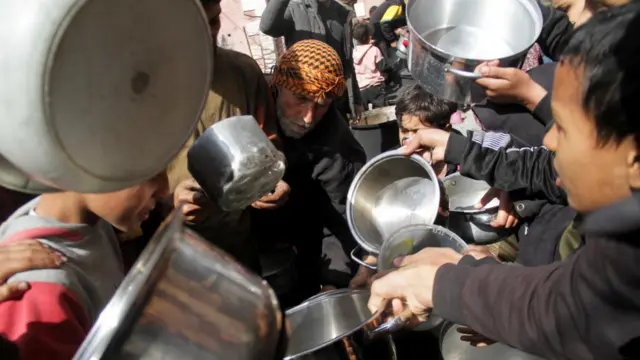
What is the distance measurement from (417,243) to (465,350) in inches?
12.3

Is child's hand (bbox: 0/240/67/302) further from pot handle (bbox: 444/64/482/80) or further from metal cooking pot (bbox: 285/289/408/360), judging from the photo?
pot handle (bbox: 444/64/482/80)

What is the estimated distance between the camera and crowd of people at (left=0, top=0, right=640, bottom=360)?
0.75m

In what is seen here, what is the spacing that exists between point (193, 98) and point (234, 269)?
0.33 metres

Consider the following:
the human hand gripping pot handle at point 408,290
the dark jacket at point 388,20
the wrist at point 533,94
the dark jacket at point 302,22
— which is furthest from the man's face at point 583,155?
the dark jacket at point 388,20

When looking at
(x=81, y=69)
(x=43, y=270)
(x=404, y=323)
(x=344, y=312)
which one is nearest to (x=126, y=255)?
(x=43, y=270)

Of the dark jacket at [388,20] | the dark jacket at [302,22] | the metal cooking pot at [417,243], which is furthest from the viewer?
the dark jacket at [388,20]

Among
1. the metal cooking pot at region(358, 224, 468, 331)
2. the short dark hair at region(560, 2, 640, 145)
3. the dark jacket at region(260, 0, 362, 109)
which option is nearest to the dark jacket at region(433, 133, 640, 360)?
the short dark hair at region(560, 2, 640, 145)

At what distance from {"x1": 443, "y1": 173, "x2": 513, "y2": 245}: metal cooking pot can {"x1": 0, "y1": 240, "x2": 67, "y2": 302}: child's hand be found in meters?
1.29

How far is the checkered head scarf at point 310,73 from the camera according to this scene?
175cm

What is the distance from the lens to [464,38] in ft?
5.67

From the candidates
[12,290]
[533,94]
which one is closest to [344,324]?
[12,290]

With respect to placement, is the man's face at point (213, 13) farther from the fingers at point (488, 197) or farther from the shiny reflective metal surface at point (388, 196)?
the fingers at point (488, 197)

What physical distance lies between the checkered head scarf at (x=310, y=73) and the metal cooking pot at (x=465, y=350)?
2.85 ft

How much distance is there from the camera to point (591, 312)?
0.76m
